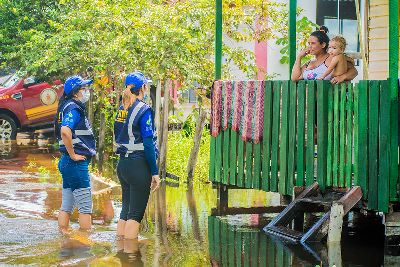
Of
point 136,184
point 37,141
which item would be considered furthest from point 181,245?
point 37,141

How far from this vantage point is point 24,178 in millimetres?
17062

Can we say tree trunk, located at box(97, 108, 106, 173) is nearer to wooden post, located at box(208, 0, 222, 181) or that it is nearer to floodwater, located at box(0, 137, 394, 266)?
floodwater, located at box(0, 137, 394, 266)

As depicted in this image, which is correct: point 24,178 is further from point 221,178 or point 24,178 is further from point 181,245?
point 181,245

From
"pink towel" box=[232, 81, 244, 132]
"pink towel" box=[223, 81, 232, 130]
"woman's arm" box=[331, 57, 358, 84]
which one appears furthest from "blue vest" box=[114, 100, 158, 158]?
"pink towel" box=[223, 81, 232, 130]

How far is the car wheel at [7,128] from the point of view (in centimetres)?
2611

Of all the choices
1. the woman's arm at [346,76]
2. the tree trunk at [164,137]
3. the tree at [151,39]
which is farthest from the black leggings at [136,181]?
the tree trunk at [164,137]

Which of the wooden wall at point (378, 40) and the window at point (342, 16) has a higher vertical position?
the window at point (342, 16)

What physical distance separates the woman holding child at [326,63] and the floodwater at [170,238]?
1924 mm

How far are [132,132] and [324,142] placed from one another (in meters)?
2.41

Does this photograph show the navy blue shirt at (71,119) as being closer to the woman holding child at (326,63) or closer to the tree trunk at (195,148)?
the woman holding child at (326,63)

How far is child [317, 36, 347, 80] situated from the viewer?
11312 mm

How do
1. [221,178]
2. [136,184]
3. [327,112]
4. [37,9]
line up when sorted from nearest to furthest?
[136,184] < [327,112] < [221,178] < [37,9]

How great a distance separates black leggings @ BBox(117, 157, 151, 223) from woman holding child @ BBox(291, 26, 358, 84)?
2.60 m

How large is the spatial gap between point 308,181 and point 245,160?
156 centimetres
